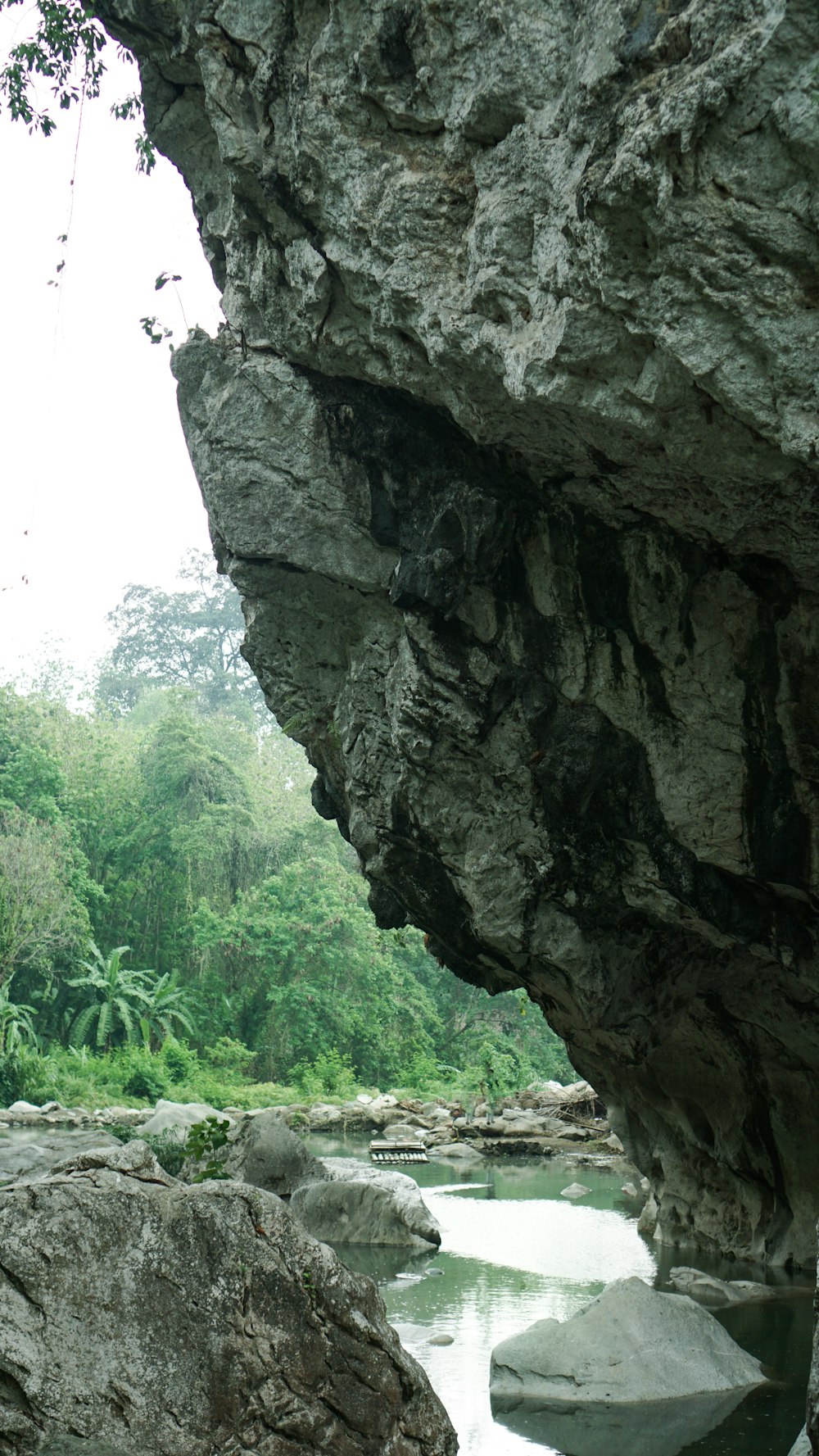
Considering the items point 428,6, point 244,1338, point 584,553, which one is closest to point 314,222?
point 428,6

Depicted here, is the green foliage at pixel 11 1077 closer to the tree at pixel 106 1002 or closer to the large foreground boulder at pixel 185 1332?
the tree at pixel 106 1002

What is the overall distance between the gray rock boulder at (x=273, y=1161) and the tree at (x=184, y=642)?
3937 cm

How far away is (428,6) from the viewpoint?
5.06m

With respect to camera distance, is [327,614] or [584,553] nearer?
[584,553]

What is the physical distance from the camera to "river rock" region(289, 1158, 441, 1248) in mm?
11242

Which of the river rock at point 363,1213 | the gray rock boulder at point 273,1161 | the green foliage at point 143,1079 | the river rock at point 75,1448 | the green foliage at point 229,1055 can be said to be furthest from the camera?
the green foliage at point 229,1055

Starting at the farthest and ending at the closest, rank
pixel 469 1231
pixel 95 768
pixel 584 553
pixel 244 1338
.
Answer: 1. pixel 95 768
2. pixel 469 1231
3. pixel 584 553
4. pixel 244 1338

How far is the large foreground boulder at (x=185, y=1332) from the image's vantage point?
4.53 m

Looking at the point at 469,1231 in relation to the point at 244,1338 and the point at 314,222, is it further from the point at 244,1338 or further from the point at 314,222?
the point at 314,222

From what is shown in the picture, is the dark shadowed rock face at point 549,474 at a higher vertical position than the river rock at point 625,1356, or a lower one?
higher

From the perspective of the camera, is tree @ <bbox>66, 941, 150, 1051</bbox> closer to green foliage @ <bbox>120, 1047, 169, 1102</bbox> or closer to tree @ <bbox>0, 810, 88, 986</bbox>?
tree @ <bbox>0, 810, 88, 986</bbox>

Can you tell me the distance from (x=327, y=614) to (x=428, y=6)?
4043 millimetres

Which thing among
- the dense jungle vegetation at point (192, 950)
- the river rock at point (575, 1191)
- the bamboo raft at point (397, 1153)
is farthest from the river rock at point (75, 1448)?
the dense jungle vegetation at point (192, 950)

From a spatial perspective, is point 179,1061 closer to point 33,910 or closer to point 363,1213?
point 33,910
